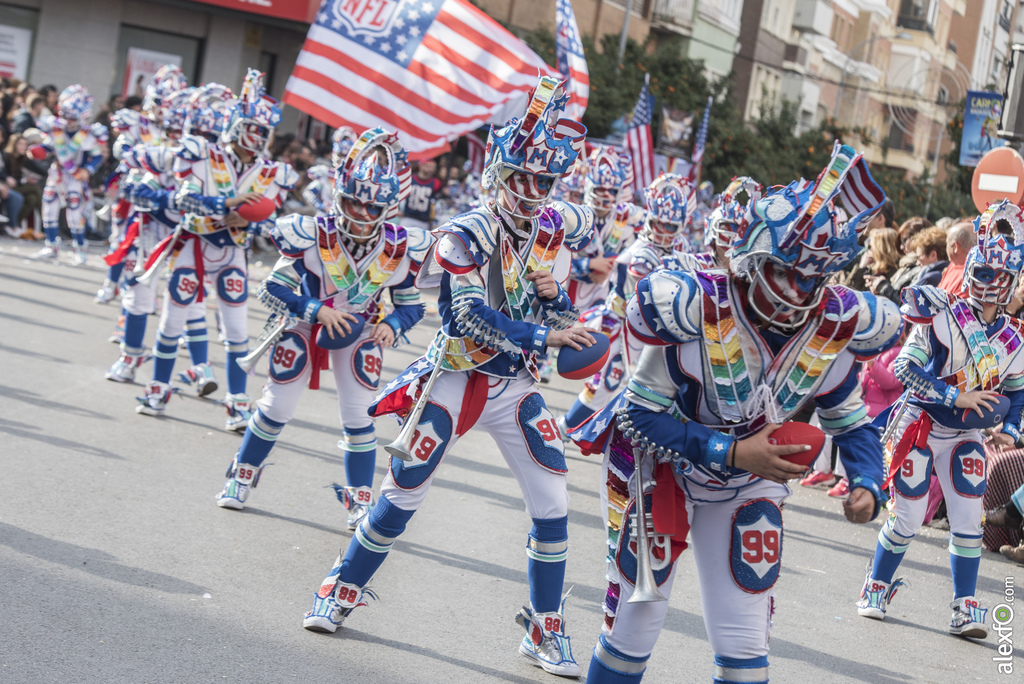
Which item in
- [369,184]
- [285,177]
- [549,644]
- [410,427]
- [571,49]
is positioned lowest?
[549,644]

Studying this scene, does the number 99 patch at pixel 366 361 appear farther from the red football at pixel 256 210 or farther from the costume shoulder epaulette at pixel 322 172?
the costume shoulder epaulette at pixel 322 172

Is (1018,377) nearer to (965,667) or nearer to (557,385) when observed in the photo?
(965,667)

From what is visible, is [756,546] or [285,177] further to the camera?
[285,177]

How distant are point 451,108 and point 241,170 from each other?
329 centimetres

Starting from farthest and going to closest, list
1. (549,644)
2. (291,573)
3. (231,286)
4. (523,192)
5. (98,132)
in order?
1. (98,132)
2. (231,286)
3. (291,573)
4. (549,644)
5. (523,192)

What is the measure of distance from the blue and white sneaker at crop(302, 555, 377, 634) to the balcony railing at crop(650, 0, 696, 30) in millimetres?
35406

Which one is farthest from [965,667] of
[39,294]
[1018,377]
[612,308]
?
[39,294]

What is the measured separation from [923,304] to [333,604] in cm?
336

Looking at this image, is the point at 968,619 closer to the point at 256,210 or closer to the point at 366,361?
the point at 366,361

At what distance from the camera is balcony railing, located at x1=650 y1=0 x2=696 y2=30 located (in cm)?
3819

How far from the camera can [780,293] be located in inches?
132

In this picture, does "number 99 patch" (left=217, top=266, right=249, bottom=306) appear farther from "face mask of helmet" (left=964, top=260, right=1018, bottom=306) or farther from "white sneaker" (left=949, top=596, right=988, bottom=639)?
"white sneaker" (left=949, top=596, right=988, bottom=639)

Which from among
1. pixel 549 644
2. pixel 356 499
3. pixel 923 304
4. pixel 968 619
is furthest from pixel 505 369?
pixel 968 619

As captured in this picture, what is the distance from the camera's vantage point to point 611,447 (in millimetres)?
3895
